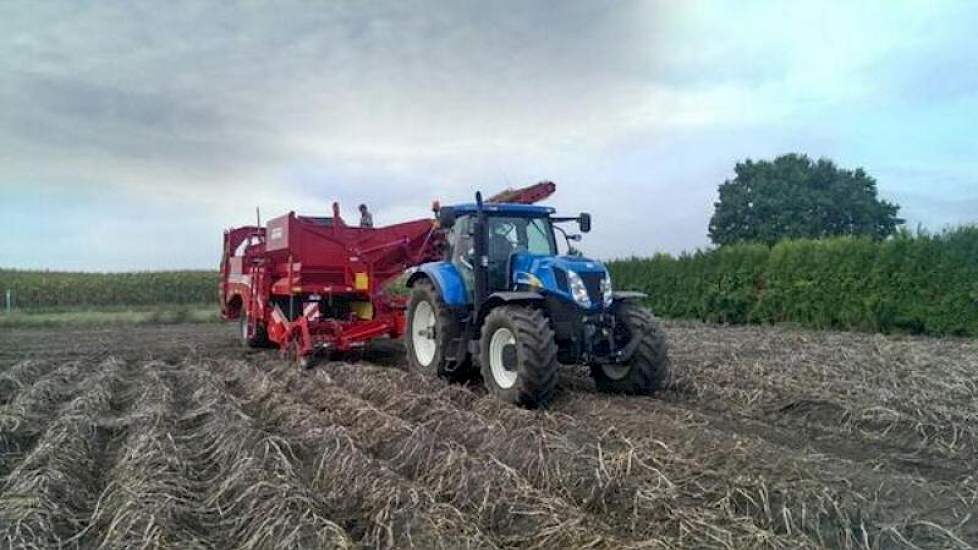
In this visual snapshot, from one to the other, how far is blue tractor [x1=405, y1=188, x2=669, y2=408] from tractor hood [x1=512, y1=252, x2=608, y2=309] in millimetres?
11

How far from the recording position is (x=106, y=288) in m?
36.1

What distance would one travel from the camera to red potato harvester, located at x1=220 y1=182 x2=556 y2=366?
11.9 m

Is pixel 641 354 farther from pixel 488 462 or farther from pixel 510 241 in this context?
pixel 488 462

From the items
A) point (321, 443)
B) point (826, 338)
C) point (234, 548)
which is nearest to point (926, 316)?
point (826, 338)

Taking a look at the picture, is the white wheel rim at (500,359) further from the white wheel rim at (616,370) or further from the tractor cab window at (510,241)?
the white wheel rim at (616,370)

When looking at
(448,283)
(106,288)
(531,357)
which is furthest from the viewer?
(106,288)

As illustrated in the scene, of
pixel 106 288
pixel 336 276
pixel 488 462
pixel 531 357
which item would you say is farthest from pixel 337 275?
pixel 106 288

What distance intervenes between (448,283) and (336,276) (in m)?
3.79

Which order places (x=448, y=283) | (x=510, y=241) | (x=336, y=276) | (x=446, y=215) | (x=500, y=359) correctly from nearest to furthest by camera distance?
(x=500, y=359) → (x=510, y=241) → (x=448, y=283) → (x=446, y=215) → (x=336, y=276)

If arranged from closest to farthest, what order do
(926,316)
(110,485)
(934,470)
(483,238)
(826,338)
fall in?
(110,485), (934,470), (483,238), (826,338), (926,316)

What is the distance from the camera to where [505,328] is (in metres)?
8.26

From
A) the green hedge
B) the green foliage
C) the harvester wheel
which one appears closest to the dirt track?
the harvester wheel

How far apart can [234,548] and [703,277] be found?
2288 centimetres

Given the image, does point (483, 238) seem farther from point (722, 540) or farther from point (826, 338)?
point (826, 338)
